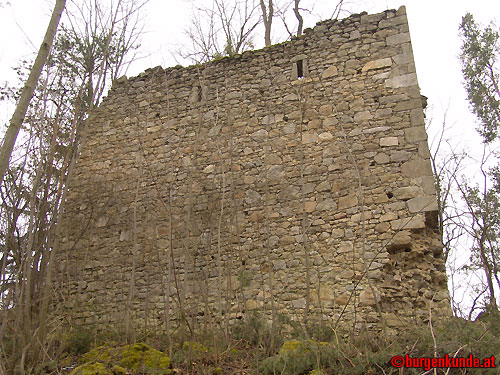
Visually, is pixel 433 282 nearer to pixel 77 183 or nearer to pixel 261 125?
pixel 261 125

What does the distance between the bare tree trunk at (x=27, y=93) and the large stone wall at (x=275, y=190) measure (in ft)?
3.68

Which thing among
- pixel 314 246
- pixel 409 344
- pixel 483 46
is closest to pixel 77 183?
pixel 314 246

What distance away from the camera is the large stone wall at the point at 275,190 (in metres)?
5.20

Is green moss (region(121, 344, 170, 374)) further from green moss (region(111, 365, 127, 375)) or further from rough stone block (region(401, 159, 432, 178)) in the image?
rough stone block (region(401, 159, 432, 178))

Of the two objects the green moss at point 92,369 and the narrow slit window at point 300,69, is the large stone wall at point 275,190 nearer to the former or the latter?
the narrow slit window at point 300,69

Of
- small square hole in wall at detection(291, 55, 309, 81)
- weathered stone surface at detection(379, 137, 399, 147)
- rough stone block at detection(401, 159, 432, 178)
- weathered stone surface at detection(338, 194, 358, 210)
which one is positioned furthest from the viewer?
small square hole in wall at detection(291, 55, 309, 81)

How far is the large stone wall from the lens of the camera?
17.1 ft

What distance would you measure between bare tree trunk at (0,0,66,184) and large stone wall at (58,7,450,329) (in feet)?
3.68

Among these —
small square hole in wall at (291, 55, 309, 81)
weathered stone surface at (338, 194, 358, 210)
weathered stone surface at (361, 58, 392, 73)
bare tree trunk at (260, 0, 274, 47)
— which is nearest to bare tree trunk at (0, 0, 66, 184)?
small square hole in wall at (291, 55, 309, 81)

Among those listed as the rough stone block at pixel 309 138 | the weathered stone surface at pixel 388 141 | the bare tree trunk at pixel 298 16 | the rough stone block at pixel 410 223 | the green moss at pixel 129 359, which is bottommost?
the green moss at pixel 129 359

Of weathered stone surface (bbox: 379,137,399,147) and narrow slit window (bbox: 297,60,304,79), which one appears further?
narrow slit window (bbox: 297,60,304,79)

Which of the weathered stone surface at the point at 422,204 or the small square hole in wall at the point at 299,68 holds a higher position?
the small square hole in wall at the point at 299,68

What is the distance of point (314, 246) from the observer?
5496mm

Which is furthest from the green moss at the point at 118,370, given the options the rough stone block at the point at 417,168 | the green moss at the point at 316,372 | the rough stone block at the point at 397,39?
the rough stone block at the point at 397,39
